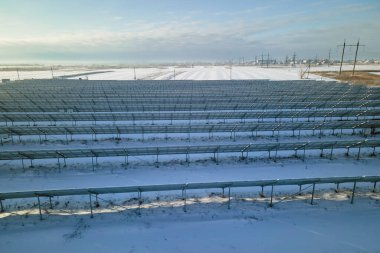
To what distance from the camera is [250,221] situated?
789 cm

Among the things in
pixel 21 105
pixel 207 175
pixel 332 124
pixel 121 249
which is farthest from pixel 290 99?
Result: pixel 21 105

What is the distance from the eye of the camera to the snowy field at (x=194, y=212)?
691 centimetres

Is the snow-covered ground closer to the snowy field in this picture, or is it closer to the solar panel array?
the solar panel array

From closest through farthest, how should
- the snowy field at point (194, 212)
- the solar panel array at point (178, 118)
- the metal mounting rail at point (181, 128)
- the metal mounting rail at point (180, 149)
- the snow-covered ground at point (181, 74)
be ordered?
1. the snowy field at point (194, 212)
2. the metal mounting rail at point (180, 149)
3. the solar panel array at point (178, 118)
4. the metal mounting rail at point (181, 128)
5. the snow-covered ground at point (181, 74)

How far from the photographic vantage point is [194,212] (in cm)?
835

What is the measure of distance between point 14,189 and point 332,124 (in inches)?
645

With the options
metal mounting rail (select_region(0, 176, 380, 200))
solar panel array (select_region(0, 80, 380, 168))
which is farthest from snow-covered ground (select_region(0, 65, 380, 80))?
metal mounting rail (select_region(0, 176, 380, 200))

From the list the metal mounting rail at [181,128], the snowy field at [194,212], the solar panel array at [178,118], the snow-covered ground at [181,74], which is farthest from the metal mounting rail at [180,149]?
the snow-covered ground at [181,74]

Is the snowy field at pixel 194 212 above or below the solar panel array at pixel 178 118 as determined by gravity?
below

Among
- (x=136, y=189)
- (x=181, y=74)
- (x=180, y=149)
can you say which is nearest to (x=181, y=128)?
(x=180, y=149)

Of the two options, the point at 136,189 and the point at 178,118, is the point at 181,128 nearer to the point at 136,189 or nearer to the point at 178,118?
the point at 178,118

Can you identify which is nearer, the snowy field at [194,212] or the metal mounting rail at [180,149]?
the snowy field at [194,212]

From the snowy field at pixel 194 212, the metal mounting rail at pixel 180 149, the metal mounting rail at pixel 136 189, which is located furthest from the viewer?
the metal mounting rail at pixel 180 149

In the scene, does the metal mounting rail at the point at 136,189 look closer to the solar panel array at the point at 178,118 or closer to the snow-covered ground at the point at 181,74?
the solar panel array at the point at 178,118
